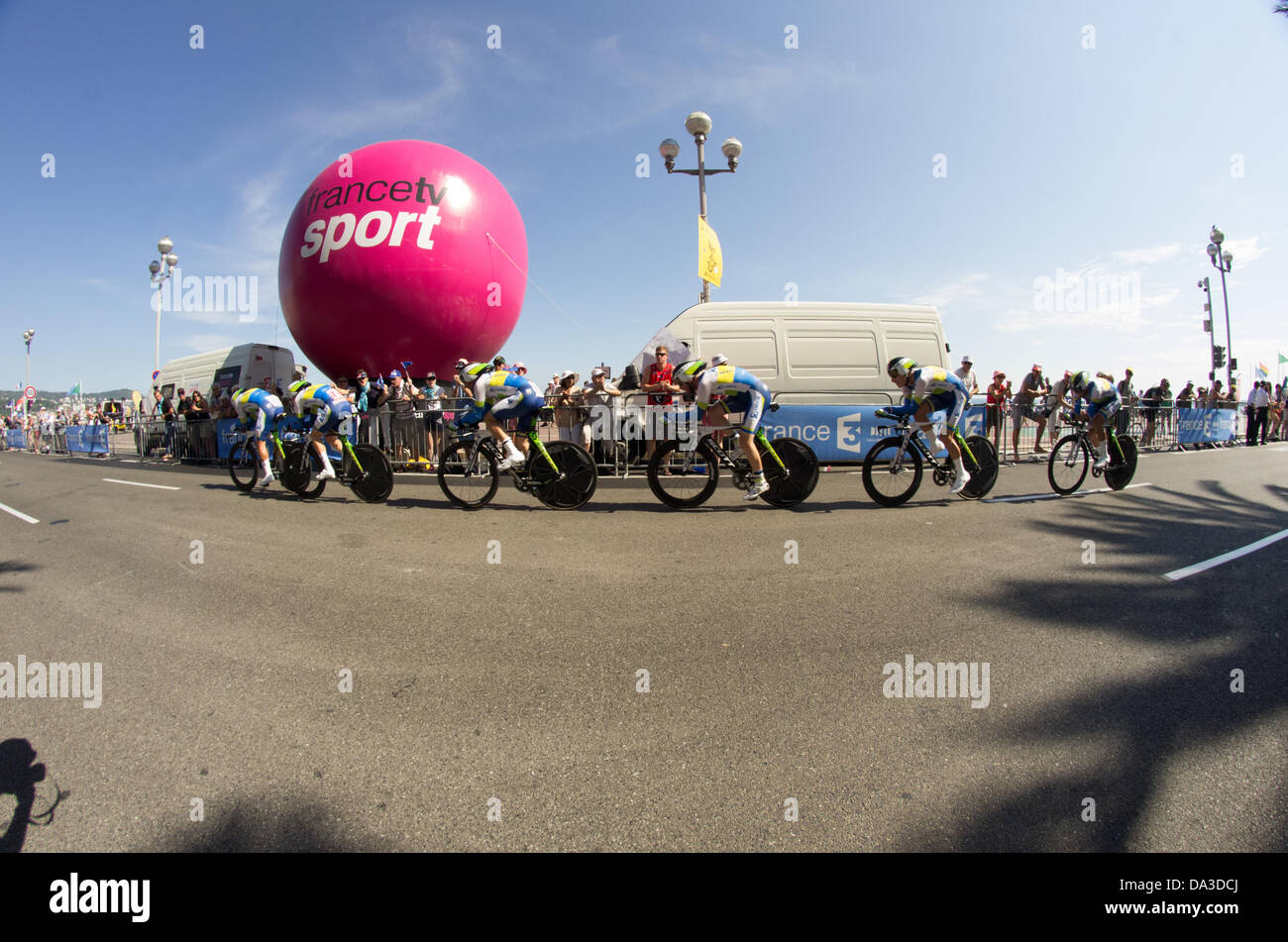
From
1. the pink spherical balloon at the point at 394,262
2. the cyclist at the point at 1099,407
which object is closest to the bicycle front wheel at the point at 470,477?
the pink spherical balloon at the point at 394,262

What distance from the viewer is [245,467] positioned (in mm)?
9258

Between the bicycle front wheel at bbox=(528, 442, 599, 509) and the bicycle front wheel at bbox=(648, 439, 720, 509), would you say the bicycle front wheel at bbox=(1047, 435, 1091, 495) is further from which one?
the bicycle front wheel at bbox=(528, 442, 599, 509)

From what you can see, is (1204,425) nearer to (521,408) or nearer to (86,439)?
(521,408)

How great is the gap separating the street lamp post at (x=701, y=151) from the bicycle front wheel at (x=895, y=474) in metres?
7.18

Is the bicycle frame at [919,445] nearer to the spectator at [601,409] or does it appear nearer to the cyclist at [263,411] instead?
the spectator at [601,409]

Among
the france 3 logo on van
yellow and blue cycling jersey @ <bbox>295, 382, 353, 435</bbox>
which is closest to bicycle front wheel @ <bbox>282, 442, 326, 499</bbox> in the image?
yellow and blue cycling jersey @ <bbox>295, 382, 353, 435</bbox>

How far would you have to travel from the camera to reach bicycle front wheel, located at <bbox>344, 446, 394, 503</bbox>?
24.2 feet

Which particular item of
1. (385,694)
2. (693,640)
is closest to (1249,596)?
(693,640)

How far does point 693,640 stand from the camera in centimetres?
301

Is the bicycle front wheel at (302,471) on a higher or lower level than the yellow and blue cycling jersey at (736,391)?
lower

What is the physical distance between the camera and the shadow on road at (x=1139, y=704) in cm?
166

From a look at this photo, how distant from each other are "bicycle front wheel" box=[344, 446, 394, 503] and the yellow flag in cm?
796

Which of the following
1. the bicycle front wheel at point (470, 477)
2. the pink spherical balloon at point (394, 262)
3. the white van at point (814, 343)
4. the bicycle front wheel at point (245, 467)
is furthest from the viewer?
the pink spherical balloon at point (394, 262)
